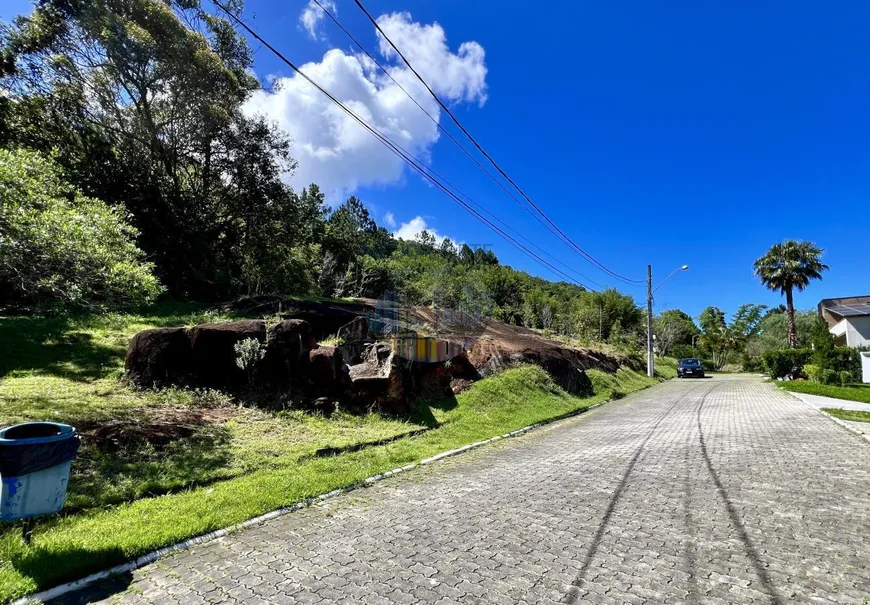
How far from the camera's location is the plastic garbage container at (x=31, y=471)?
3.29m

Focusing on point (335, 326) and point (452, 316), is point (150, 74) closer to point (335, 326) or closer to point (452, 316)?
point (335, 326)

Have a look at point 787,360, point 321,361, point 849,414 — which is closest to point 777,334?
point 787,360

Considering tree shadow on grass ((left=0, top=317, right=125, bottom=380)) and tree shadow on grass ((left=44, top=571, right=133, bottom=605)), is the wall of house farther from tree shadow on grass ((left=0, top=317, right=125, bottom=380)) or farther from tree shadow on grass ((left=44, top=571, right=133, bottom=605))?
tree shadow on grass ((left=0, top=317, right=125, bottom=380))

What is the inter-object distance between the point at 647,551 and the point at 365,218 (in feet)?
236

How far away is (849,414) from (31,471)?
1683cm

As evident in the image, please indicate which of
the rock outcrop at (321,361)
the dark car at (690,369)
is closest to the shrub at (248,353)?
the rock outcrop at (321,361)

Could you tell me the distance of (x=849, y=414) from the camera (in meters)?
12.0

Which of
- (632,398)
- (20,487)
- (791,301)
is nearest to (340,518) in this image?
(20,487)

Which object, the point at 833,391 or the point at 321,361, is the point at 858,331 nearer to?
the point at 833,391

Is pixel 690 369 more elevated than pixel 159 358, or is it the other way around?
pixel 690 369

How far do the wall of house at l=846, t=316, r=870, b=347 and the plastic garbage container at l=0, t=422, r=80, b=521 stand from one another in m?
41.9

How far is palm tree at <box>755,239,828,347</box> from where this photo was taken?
116 feet

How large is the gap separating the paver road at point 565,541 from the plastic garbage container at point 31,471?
2.72ft

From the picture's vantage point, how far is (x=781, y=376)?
29.3 metres
